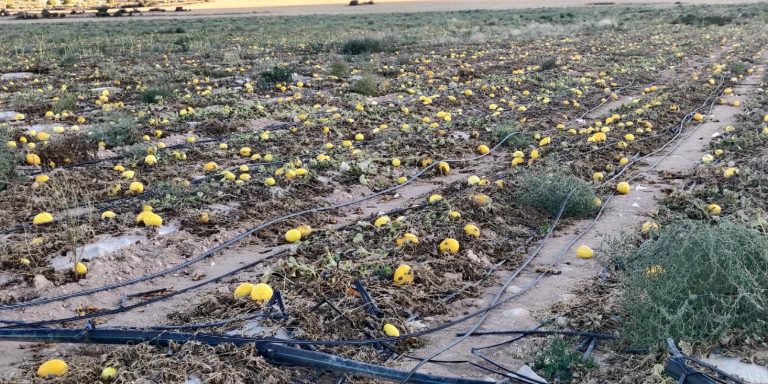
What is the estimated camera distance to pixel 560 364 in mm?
3703

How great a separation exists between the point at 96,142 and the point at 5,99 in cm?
518

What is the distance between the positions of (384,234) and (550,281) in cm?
158

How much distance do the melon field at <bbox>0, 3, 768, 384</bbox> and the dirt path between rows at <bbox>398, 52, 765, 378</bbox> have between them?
25 mm

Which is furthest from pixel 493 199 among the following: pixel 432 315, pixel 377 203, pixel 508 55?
pixel 508 55

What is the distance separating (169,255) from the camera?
5.78 meters

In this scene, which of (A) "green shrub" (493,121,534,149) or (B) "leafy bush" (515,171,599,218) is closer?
(B) "leafy bush" (515,171,599,218)

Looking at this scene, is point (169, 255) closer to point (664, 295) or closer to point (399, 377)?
point (399, 377)

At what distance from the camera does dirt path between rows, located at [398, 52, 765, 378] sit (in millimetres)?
4047

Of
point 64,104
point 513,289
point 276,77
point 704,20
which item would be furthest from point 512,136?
point 704,20

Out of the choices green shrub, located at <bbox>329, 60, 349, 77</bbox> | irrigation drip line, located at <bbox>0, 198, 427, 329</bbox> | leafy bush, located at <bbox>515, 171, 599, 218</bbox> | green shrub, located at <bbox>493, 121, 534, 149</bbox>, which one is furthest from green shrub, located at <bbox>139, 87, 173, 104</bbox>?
leafy bush, located at <bbox>515, 171, 599, 218</bbox>

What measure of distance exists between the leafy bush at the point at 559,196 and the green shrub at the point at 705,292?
2.65 meters

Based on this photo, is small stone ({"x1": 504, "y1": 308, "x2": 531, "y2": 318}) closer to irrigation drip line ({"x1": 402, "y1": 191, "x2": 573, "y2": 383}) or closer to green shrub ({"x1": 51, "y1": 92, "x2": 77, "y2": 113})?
irrigation drip line ({"x1": 402, "y1": 191, "x2": 573, "y2": 383})

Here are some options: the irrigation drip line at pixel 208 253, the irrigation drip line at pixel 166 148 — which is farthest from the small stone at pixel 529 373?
the irrigation drip line at pixel 166 148

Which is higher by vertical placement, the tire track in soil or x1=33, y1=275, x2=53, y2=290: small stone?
x1=33, y1=275, x2=53, y2=290: small stone
